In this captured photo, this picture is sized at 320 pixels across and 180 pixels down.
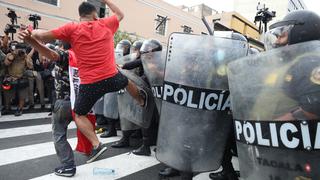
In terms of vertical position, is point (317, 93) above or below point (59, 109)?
above

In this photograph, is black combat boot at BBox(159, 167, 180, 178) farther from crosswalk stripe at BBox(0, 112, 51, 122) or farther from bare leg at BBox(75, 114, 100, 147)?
crosswalk stripe at BBox(0, 112, 51, 122)

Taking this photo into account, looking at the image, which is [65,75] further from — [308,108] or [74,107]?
[308,108]

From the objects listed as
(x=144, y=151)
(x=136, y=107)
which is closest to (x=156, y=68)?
(x=136, y=107)

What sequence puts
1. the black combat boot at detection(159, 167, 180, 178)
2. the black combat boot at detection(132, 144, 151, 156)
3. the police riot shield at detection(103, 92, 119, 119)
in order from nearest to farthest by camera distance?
the black combat boot at detection(159, 167, 180, 178), the black combat boot at detection(132, 144, 151, 156), the police riot shield at detection(103, 92, 119, 119)

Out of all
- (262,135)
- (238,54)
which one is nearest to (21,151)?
(238,54)

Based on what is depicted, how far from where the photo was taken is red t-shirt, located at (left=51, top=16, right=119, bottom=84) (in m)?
3.37

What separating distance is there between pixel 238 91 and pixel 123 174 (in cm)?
222

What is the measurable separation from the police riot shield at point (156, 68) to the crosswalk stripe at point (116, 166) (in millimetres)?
930

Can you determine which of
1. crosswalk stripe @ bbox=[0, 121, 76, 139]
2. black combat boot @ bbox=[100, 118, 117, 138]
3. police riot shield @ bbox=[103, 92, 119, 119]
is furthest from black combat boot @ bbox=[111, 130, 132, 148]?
crosswalk stripe @ bbox=[0, 121, 76, 139]

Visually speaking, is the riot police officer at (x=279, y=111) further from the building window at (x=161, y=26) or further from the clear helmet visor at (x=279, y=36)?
the building window at (x=161, y=26)

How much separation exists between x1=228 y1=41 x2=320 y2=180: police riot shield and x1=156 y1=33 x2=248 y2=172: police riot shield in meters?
0.58

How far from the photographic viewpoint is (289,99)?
5.71ft

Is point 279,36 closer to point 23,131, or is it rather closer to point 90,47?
point 90,47

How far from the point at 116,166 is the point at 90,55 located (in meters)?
1.47
